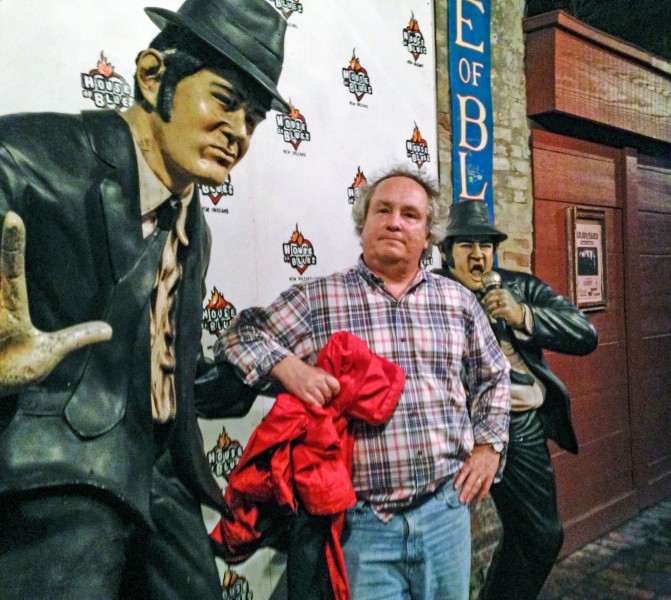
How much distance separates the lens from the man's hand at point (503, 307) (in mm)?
2535

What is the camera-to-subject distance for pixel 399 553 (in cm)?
194

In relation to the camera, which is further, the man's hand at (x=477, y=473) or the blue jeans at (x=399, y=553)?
the man's hand at (x=477, y=473)

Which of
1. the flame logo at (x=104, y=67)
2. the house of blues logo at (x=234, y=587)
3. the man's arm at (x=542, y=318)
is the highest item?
the flame logo at (x=104, y=67)

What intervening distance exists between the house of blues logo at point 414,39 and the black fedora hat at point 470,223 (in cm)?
118

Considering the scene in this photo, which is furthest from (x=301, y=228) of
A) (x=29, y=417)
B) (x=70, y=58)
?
(x=29, y=417)

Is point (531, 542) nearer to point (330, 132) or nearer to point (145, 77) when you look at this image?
point (330, 132)

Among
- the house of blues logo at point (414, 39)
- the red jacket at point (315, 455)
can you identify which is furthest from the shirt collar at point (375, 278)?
the house of blues logo at point (414, 39)

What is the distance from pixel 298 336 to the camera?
2.05 meters

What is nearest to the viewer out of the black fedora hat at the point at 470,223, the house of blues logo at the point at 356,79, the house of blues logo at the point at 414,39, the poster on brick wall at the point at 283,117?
the poster on brick wall at the point at 283,117

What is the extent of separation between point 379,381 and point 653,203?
14.6 feet

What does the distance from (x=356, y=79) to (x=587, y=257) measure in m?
2.46

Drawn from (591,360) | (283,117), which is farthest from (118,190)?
(591,360)

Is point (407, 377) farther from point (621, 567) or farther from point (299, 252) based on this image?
point (621, 567)

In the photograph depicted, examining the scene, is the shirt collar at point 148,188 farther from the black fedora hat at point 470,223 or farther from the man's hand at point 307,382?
the black fedora hat at point 470,223
